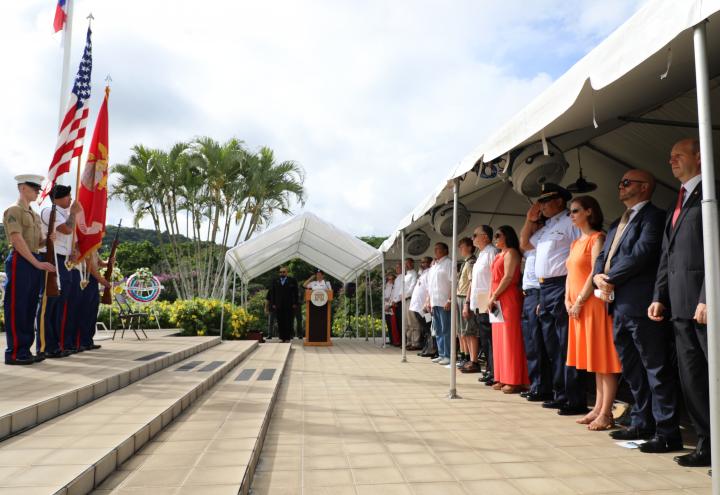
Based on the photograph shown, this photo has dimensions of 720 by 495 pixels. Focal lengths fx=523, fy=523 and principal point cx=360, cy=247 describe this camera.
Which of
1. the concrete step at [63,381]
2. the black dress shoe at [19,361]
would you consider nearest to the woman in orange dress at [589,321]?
the concrete step at [63,381]

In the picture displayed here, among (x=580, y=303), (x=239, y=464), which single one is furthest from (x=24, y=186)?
(x=580, y=303)

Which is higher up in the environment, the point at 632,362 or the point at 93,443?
the point at 632,362

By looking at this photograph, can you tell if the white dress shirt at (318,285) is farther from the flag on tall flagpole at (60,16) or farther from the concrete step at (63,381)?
the flag on tall flagpole at (60,16)

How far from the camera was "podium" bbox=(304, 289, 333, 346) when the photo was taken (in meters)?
12.4

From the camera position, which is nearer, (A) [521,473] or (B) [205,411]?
(A) [521,473]

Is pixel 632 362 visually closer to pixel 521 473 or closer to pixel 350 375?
pixel 521 473

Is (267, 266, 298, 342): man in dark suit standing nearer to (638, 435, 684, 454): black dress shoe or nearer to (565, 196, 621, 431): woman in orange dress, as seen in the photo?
(565, 196, 621, 431): woman in orange dress

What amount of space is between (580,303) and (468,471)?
5.39 ft

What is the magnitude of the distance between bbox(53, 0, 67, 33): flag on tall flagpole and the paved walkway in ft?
19.2

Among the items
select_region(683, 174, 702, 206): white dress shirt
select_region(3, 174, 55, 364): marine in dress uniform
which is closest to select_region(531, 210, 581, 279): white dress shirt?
select_region(683, 174, 702, 206): white dress shirt

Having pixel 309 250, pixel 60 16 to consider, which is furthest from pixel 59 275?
pixel 309 250

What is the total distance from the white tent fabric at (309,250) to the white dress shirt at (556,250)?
662cm

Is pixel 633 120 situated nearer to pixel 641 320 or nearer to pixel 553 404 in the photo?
pixel 641 320

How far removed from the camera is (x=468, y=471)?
9.48 feet
